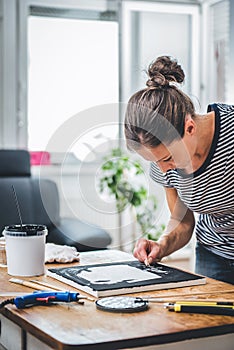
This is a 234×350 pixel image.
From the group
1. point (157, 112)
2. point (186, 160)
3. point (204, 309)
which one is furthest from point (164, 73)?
point (204, 309)

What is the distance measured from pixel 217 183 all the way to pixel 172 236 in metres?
0.25

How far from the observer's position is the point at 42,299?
1.46m

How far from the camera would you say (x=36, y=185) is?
3973mm

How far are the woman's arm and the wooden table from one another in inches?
18.4

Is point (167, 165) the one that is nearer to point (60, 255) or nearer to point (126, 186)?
point (60, 255)

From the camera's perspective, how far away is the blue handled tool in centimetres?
143

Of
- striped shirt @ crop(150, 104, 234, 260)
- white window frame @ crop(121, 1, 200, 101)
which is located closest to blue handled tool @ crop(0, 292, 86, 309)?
striped shirt @ crop(150, 104, 234, 260)

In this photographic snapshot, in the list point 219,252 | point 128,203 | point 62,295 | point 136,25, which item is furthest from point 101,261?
point 136,25

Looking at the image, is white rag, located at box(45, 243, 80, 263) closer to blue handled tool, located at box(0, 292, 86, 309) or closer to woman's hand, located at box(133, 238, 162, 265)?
woman's hand, located at box(133, 238, 162, 265)

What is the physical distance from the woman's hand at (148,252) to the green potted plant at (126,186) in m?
2.69

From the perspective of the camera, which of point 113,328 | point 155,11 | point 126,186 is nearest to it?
point 113,328

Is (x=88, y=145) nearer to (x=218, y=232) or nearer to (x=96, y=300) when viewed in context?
(x=218, y=232)

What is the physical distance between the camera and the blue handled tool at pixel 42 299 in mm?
1430

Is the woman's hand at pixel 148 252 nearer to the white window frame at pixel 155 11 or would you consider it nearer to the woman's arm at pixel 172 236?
the woman's arm at pixel 172 236
